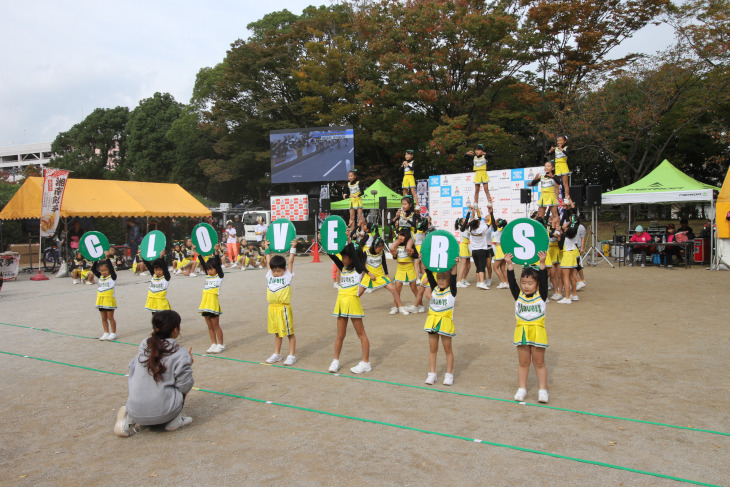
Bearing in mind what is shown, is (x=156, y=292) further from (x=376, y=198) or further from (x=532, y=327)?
(x=376, y=198)

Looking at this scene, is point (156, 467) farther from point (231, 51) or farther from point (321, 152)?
point (231, 51)

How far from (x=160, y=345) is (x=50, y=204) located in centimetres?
1816

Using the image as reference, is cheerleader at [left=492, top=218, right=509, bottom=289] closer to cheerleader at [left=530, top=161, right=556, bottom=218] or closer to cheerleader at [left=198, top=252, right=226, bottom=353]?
cheerleader at [left=530, top=161, right=556, bottom=218]

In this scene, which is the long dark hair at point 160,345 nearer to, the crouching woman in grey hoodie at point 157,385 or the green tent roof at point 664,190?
the crouching woman in grey hoodie at point 157,385

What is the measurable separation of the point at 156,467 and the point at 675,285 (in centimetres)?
→ 1337

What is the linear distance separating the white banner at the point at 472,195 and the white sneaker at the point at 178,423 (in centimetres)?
1586

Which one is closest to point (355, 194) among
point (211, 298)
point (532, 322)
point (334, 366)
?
point (211, 298)

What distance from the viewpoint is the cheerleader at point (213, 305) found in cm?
793

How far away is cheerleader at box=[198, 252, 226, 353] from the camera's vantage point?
793 cm

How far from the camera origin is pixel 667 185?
18250mm

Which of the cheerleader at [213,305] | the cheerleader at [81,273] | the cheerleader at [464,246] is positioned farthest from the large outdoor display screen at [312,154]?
the cheerleader at [213,305]

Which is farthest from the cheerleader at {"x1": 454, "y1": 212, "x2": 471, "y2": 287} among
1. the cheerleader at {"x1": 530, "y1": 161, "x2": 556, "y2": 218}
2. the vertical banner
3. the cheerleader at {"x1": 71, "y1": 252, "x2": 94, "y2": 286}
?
the vertical banner

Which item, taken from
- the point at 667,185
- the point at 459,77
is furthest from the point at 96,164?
the point at 667,185

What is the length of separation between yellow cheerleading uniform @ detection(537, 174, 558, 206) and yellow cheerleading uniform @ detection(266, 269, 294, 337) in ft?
24.8
